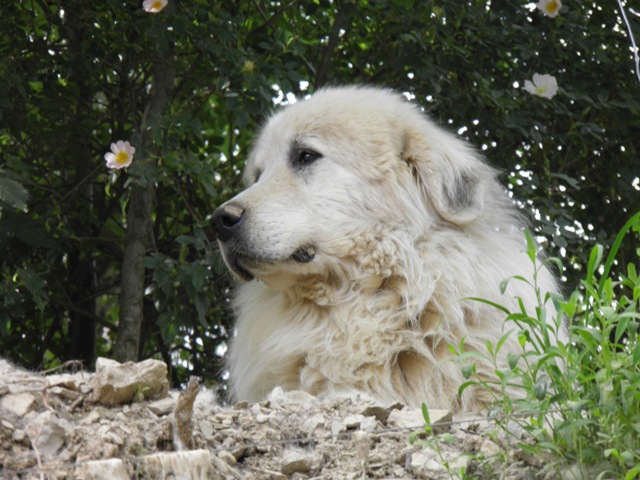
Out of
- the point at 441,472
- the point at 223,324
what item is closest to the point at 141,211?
the point at 223,324

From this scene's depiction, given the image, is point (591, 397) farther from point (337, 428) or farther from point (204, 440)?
point (204, 440)

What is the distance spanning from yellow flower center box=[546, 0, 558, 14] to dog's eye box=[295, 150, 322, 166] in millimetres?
1492

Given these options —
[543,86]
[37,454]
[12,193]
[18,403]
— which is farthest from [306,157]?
[37,454]

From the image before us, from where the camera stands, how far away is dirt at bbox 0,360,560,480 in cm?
253

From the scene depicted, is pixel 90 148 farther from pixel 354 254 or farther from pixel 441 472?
pixel 441 472

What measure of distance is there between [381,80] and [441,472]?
366cm

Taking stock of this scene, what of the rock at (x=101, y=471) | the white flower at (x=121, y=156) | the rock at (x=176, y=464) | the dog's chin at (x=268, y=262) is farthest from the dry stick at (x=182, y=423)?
the white flower at (x=121, y=156)

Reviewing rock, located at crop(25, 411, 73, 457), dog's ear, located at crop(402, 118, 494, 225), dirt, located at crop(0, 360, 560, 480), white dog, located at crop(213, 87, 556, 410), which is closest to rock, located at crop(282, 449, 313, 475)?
dirt, located at crop(0, 360, 560, 480)

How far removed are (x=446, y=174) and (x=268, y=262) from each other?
0.85 meters

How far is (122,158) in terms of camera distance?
4707mm

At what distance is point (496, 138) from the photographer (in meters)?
5.66

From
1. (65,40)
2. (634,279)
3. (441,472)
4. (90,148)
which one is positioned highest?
(65,40)

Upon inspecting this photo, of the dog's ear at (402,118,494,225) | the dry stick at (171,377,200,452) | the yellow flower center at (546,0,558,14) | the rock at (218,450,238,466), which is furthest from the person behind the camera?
the yellow flower center at (546,0,558,14)

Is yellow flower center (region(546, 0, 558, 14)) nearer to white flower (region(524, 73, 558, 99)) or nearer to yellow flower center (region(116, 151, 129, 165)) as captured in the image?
white flower (region(524, 73, 558, 99))
